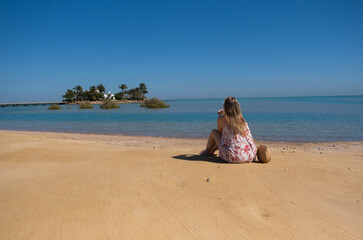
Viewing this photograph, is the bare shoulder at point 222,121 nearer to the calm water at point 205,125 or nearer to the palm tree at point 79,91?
the calm water at point 205,125

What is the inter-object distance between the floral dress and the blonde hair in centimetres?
11

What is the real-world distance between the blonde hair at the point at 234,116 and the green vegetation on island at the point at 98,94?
9668 cm

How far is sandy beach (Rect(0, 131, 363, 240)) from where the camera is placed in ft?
7.32

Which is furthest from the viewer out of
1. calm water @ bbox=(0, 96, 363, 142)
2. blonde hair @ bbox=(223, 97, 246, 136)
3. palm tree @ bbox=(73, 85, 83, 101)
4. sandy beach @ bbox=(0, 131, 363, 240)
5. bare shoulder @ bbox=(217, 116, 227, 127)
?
palm tree @ bbox=(73, 85, 83, 101)

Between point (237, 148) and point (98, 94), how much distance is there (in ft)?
350

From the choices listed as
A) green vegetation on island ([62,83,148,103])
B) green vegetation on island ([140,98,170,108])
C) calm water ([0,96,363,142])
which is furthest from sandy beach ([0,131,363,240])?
green vegetation on island ([62,83,148,103])

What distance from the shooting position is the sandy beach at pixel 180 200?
223 centimetres

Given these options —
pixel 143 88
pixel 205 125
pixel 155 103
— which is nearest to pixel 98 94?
pixel 143 88

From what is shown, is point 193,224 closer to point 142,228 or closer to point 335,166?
point 142,228

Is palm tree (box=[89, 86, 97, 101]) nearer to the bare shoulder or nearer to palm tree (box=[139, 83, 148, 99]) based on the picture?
palm tree (box=[139, 83, 148, 99])

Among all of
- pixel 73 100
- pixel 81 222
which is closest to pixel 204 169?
pixel 81 222

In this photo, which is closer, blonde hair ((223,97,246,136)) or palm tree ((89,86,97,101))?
blonde hair ((223,97,246,136))

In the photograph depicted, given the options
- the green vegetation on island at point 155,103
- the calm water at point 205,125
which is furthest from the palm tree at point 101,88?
the calm water at point 205,125

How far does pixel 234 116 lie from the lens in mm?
4590
